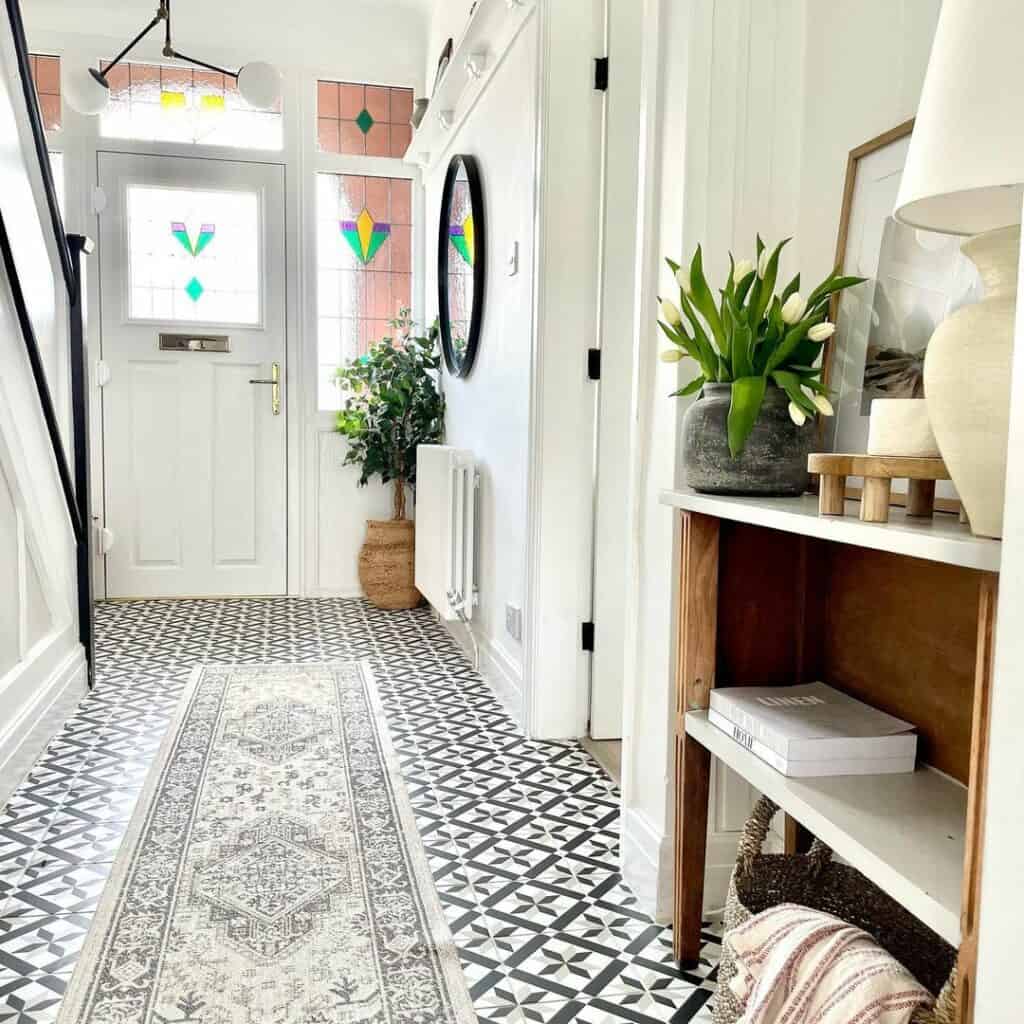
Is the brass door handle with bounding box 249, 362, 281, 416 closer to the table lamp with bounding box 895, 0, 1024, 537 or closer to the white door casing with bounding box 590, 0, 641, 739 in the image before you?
the white door casing with bounding box 590, 0, 641, 739

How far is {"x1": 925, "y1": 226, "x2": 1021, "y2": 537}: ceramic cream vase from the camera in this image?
2.93 feet

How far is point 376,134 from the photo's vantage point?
16.0ft

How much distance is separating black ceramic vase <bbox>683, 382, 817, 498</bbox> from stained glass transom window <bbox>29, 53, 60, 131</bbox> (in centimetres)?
410

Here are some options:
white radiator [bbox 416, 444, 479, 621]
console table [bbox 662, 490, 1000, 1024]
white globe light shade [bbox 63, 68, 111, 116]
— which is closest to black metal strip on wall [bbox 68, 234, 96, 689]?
white globe light shade [bbox 63, 68, 111, 116]

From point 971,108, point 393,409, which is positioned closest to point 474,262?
point 393,409

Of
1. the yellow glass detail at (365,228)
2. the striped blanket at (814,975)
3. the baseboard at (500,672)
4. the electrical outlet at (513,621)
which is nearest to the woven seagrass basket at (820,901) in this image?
the striped blanket at (814,975)

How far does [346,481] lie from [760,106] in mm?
3475

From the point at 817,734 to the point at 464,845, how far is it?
39.7 inches

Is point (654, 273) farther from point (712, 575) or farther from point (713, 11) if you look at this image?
point (712, 575)

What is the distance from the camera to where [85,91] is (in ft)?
11.9

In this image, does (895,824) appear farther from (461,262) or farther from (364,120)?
(364,120)

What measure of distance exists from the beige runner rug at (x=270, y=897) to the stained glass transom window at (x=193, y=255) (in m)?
2.50

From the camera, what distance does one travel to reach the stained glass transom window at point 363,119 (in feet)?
15.7

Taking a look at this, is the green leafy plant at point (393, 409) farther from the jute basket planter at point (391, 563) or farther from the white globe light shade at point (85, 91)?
the white globe light shade at point (85, 91)
